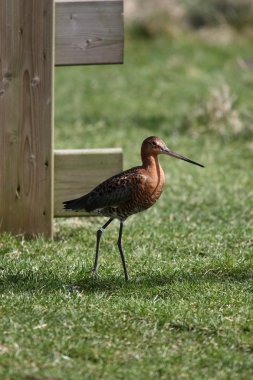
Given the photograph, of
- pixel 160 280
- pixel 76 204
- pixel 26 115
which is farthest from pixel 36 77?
pixel 160 280

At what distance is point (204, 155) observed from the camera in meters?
10.9

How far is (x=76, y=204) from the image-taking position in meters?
6.66

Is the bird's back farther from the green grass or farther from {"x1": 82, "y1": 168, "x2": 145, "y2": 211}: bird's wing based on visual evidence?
the green grass

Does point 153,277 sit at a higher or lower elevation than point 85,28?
lower

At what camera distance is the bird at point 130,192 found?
20.7 ft

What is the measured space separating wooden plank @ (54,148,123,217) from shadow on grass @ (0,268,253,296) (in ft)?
3.77

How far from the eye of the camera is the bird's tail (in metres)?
6.57

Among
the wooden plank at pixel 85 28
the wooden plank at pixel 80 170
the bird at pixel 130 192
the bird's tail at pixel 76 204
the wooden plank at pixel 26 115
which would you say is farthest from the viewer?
the wooden plank at pixel 80 170

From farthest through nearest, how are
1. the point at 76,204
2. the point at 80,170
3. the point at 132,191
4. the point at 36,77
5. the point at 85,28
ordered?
the point at 80,170, the point at 85,28, the point at 36,77, the point at 76,204, the point at 132,191

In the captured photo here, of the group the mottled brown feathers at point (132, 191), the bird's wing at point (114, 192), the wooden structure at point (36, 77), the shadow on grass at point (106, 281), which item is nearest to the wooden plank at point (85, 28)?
the wooden structure at point (36, 77)

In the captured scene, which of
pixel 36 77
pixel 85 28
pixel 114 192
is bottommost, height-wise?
pixel 114 192

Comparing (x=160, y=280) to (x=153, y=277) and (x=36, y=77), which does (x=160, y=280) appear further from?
(x=36, y=77)

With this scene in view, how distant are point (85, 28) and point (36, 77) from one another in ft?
1.80

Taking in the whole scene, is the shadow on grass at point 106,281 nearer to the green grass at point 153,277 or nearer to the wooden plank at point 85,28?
the green grass at point 153,277
